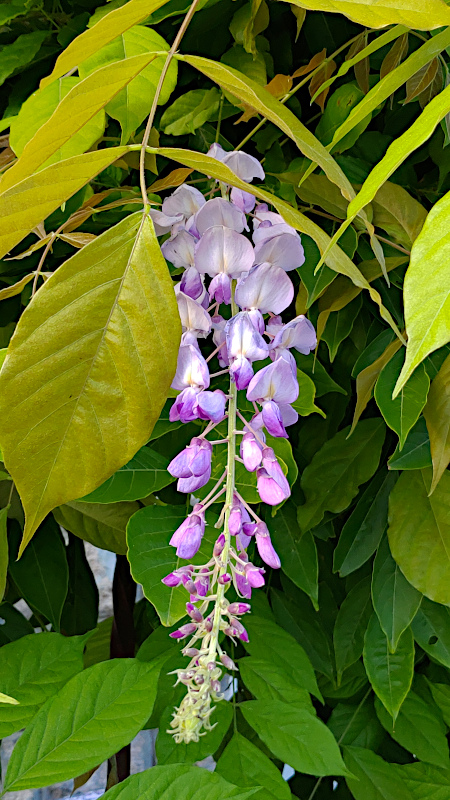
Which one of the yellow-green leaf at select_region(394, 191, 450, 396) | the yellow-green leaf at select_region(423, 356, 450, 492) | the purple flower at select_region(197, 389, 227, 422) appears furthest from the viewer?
the yellow-green leaf at select_region(423, 356, 450, 492)

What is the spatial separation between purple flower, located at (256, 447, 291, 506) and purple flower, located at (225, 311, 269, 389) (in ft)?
0.12

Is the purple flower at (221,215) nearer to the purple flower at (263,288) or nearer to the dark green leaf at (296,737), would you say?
the purple flower at (263,288)

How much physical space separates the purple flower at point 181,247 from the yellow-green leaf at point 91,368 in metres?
0.10

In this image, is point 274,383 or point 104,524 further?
point 104,524

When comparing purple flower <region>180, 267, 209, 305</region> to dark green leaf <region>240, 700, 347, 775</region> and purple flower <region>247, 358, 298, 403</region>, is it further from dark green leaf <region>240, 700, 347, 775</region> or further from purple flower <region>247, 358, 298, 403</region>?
dark green leaf <region>240, 700, 347, 775</region>

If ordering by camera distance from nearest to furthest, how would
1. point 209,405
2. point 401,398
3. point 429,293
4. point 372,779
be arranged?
point 429,293 < point 209,405 < point 401,398 < point 372,779

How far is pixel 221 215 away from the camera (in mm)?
301

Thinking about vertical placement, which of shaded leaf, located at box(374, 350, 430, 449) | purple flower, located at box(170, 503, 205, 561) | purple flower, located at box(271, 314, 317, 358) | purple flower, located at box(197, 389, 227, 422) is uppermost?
purple flower, located at box(197, 389, 227, 422)

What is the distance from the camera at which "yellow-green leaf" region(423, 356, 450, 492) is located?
0.39 metres

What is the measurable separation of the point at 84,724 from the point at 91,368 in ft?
1.10

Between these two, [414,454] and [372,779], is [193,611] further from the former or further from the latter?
[372,779]

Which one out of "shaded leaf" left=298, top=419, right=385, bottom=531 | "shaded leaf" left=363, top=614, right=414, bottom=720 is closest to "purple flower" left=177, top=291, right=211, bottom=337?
"shaded leaf" left=298, top=419, right=385, bottom=531

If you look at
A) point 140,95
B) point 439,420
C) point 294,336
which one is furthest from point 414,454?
point 140,95

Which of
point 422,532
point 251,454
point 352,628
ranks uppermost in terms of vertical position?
point 251,454
